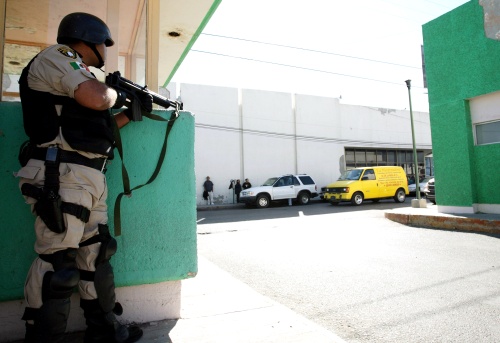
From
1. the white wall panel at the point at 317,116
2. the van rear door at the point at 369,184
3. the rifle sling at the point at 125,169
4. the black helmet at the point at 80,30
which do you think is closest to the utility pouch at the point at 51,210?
the rifle sling at the point at 125,169

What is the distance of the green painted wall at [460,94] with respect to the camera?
8.14 metres

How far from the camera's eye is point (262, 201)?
1653 cm

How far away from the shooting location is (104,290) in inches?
75.5

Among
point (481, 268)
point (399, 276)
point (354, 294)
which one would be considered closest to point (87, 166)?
point (354, 294)

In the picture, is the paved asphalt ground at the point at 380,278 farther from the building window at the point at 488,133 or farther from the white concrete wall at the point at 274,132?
the white concrete wall at the point at 274,132

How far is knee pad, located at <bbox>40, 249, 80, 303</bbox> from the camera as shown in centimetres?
169

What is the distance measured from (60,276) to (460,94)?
9.97 m

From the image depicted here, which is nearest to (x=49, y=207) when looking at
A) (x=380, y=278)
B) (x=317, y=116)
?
(x=380, y=278)

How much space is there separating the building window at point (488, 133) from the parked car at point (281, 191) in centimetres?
954

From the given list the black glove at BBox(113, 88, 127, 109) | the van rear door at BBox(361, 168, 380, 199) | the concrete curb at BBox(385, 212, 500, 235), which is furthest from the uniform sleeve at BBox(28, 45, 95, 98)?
the van rear door at BBox(361, 168, 380, 199)

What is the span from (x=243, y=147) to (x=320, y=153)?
5792mm

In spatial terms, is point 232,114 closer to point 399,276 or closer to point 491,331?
point 399,276

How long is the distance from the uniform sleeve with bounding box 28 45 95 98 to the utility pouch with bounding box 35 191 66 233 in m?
0.54

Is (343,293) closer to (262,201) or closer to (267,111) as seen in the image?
(262,201)
